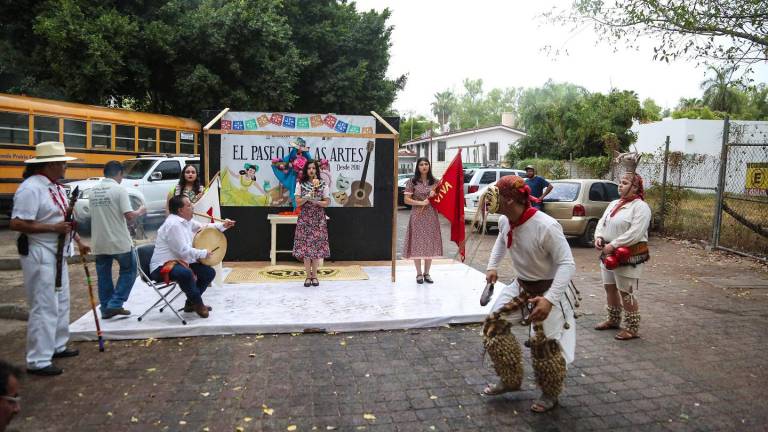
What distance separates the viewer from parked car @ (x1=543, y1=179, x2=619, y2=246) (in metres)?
12.5

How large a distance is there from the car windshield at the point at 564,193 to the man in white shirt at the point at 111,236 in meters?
9.45

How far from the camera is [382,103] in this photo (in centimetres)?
2495

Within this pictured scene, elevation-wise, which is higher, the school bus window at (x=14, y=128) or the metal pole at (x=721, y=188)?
the school bus window at (x=14, y=128)

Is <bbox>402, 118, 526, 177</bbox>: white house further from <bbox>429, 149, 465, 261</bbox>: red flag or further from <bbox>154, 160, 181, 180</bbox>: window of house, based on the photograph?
<bbox>429, 149, 465, 261</bbox>: red flag

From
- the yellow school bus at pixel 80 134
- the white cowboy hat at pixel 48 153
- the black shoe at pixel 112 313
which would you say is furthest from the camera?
the yellow school bus at pixel 80 134

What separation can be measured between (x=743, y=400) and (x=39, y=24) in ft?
62.0

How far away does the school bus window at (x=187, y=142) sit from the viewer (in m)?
18.8

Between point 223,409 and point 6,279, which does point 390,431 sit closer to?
point 223,409

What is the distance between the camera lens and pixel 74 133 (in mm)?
14859

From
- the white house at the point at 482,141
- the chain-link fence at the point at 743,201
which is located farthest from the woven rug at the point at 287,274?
the white house at the point at 482,141

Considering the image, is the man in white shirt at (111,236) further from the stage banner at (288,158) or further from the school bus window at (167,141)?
the school bus window at (167,141)

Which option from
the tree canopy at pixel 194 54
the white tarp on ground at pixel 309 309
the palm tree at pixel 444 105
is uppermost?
the palm tree at pixel 444 105

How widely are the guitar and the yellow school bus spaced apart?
9.10 meters

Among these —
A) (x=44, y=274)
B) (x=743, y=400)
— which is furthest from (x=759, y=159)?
(x=44, y=274)
